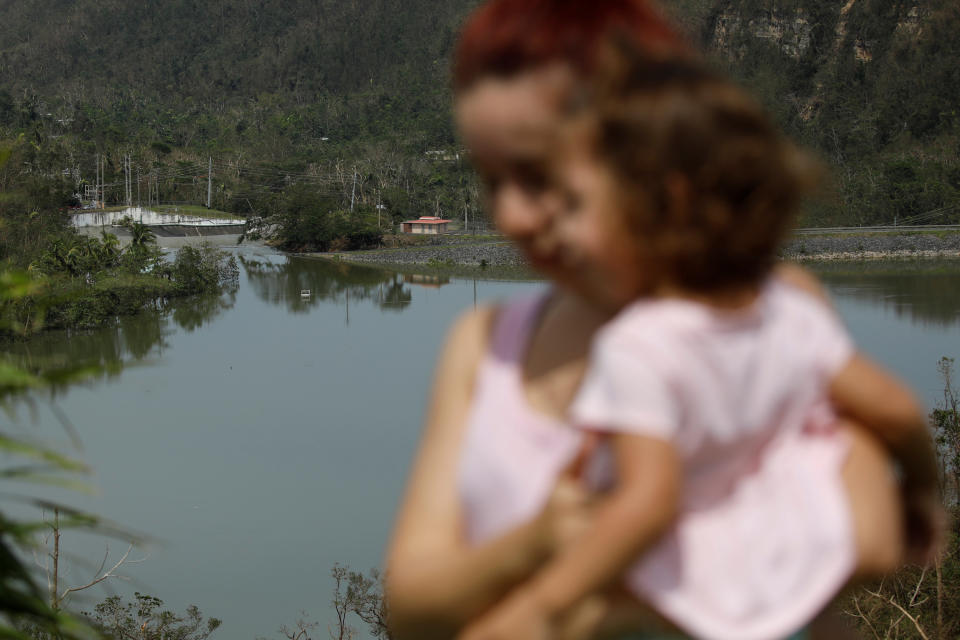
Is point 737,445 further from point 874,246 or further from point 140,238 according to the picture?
point 874,246

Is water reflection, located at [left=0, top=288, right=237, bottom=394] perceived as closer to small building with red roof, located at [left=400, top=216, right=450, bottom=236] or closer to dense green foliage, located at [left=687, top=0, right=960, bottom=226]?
small building with red roof, located at [left=400, top=216, right=450, bottom=236]

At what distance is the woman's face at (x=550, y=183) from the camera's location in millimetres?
448

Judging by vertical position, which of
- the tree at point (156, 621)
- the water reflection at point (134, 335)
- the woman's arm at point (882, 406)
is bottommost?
the tree at point (156, 621)

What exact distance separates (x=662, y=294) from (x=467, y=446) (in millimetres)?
116

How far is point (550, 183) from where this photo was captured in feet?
1.50

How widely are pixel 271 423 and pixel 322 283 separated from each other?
447 inches

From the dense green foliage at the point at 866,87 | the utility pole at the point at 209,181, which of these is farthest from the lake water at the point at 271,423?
the utility pole at the point at 209,181

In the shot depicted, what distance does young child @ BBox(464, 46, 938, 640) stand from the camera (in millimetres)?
421

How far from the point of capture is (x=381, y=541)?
294 inches

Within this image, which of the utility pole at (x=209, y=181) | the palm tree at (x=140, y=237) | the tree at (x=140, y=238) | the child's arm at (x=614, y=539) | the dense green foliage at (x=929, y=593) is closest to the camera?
the child's arm at (x=614, y=539)

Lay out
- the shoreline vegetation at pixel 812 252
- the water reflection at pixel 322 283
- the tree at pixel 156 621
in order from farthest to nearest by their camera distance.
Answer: the shoreline vegetation at pixel 812 252 → the water reflection at pixel 322 283 → the tree at pixel 156 621

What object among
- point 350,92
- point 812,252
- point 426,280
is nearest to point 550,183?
point 426,280

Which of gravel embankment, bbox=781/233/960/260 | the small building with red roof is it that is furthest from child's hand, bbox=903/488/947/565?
the small building with red roof

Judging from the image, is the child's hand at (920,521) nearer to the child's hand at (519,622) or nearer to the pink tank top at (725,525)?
the pink tank top at (725,525)
